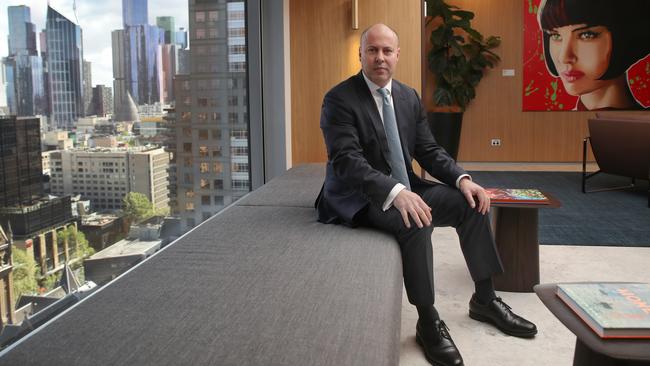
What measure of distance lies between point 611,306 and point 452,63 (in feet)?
24.2

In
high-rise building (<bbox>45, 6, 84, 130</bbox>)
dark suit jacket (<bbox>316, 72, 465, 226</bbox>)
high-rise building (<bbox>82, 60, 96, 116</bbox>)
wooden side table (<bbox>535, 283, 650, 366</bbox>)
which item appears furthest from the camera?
dark suit jacket (<bbox>316, 72, 465, 226</bbox>)

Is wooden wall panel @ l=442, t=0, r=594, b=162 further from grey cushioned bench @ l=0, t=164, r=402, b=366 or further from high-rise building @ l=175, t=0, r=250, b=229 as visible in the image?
grey cushioned bench @ l=0, t=164, r=402, b=366

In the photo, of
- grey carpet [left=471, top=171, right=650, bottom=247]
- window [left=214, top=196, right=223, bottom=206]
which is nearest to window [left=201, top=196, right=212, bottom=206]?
window [left=214, top=196, right=223, bottom=206]

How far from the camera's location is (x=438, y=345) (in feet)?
8.00

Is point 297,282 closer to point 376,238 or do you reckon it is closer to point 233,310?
point 233,310

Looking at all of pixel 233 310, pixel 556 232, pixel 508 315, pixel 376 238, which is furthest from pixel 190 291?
pixel 556 232

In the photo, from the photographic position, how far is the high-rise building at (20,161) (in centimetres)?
163

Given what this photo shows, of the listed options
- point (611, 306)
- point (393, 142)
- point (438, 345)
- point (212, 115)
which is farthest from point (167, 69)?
point (611, 306)

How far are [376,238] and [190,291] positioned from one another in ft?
2.85

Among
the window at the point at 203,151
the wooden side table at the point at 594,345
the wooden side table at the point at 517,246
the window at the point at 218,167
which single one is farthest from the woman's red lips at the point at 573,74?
the wooden side table at the point at 594,345

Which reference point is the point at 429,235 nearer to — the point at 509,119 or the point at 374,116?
the point at 374,116

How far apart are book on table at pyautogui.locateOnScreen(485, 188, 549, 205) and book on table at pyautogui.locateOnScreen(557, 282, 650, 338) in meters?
1.32

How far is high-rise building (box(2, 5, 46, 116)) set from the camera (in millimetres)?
1688

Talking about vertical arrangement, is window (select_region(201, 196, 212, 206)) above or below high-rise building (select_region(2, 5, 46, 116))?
below
